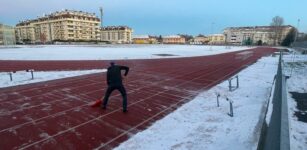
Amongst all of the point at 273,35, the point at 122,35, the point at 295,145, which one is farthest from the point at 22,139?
the point at 122,35

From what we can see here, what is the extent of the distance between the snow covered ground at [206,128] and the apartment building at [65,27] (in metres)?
106

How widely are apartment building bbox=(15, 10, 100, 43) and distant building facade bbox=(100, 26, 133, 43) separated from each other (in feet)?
51.0

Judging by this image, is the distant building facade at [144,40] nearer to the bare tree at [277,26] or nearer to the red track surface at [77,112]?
the bare tree at [277,26]

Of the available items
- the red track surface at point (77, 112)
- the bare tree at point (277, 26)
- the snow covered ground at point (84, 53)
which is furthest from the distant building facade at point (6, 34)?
the red track surface at point (77, 112)

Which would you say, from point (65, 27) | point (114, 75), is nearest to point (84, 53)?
point (114, 75)

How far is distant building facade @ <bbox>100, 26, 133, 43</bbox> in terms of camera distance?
141625 millimetres

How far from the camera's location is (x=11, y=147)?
4.86 m

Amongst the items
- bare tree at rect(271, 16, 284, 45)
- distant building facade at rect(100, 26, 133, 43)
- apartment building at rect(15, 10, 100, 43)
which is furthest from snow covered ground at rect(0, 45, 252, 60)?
distant building facade at rect(100, 26, 133, 43)

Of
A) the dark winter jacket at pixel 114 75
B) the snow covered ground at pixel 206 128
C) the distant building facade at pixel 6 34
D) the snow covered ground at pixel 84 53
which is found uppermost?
the distant building facade at pixel 6 34

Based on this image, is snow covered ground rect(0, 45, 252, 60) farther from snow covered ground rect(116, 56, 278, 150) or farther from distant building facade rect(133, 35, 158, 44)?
distant building facade rect(133, 35, 158, 44)

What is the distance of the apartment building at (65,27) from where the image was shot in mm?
116062

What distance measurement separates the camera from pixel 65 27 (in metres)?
115

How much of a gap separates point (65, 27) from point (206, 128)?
392 feet

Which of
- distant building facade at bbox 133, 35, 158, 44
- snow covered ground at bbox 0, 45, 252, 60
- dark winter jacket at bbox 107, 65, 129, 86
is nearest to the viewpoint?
dark winter jacket at bbox 107, 65, 129, 86
